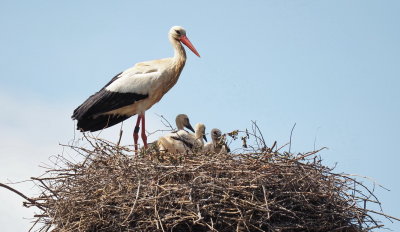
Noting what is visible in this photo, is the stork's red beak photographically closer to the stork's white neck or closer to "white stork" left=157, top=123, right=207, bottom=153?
the stork's white neck

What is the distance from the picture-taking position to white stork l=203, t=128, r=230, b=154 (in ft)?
24.2

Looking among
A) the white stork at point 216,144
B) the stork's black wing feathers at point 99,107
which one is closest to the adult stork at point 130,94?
the stork's black wing feathers at point 99,107

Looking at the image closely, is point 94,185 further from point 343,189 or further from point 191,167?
point 343,189

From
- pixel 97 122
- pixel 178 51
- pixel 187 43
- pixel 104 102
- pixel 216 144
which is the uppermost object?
pixel 187 43

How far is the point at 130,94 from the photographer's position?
27.6 ft

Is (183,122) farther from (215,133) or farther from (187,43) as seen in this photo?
(187,43)

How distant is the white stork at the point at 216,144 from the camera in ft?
24.2

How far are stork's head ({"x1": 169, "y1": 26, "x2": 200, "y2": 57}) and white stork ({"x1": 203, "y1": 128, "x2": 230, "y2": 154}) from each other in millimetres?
948

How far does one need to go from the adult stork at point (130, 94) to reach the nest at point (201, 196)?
1.90 metres

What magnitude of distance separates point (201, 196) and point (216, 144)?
6.13ft

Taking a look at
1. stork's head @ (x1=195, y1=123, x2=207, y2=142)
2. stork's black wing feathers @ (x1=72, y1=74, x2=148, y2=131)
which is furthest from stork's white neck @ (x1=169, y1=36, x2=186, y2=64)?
stork's head @ (x1=195, y1=123, x2=207, y2=142)

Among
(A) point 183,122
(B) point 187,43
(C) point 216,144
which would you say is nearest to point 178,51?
(B) point 187,43

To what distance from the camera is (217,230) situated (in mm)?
5719

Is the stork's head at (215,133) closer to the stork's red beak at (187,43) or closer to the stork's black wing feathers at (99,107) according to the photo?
the stork's black wing feathers at (99,107)
